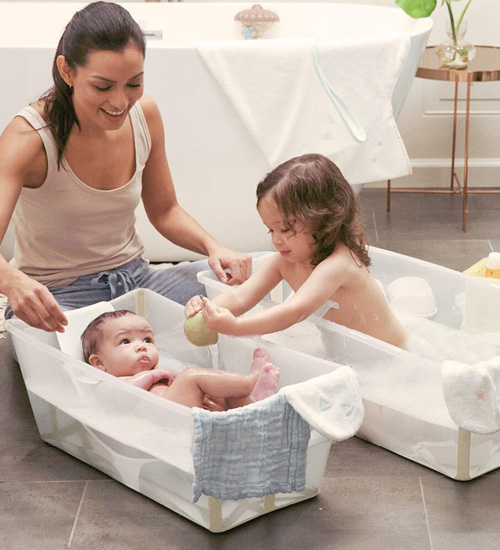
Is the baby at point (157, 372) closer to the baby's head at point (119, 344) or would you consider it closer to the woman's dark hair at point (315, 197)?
the baby's head at point (119, 344)

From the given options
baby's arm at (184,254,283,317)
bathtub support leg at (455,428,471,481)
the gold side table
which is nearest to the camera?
bathtub support leg at (455,428,471,481)

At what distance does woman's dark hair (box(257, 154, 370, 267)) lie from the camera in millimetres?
1663

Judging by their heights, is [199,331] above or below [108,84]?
below

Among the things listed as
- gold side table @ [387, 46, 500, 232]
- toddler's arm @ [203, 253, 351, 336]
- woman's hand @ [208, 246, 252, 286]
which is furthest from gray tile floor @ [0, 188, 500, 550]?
gold side table @ [387, 46, 500, 232]

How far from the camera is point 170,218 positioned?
6.82 feet

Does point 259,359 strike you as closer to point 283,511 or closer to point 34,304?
point 283,511

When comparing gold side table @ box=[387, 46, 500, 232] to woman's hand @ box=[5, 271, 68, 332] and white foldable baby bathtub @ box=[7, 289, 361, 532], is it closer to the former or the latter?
white foldable baby bathtub @ box=[7, 289, 361, 532]

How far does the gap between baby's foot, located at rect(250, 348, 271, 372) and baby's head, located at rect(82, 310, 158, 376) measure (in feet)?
0.72

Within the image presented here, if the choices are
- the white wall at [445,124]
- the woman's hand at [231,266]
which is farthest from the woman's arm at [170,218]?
the white wall at [445,124]

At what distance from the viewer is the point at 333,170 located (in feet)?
5.58

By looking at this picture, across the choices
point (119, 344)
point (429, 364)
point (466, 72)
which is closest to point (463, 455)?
point (429, 364)

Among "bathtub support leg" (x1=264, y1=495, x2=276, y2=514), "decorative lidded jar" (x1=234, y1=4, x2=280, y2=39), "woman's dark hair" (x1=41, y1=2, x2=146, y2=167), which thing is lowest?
"bathtub support leg" (x1=264, y1=495, x2=276, y2=514)

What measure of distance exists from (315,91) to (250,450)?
1.30 meters

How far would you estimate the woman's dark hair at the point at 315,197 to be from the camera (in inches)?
65.5
